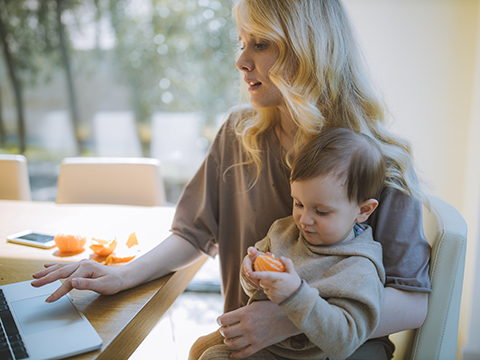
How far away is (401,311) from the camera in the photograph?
918mm

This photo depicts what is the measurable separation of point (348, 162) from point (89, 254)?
86cm

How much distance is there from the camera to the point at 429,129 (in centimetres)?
199

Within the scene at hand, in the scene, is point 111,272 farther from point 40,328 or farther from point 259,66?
point 259,66

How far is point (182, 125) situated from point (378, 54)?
4.50ft

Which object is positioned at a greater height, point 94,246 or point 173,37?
point 173,37

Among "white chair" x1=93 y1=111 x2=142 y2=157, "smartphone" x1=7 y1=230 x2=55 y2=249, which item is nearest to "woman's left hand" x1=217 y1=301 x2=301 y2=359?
"smartphone" x1=7 y1=230 x2=55 y2=249

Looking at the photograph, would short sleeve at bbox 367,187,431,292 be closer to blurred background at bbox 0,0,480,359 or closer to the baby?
the baby

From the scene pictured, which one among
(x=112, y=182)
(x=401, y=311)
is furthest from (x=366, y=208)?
(x=112, y=182)

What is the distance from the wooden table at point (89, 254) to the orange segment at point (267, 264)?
309 mm

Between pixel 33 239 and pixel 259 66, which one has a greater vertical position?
pixel 259 66

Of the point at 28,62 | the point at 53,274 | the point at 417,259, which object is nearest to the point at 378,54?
the point at 417,259

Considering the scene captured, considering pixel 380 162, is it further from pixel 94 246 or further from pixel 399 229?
pixel 94 246

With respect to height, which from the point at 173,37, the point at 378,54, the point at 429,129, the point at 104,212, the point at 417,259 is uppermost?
the point at 173,37

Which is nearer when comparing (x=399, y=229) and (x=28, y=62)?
(x=399, y=229)
